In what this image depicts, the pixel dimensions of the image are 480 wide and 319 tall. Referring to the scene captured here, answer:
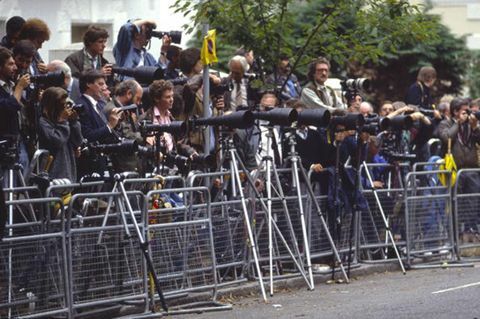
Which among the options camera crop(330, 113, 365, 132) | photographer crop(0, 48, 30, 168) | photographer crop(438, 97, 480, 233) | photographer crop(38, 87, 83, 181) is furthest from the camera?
photographer crop(438, 97, 480, 233)

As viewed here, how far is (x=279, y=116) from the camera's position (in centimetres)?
1518

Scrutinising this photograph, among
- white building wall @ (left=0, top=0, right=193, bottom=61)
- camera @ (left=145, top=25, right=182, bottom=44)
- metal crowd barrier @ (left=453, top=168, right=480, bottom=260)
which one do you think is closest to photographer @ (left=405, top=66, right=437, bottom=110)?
metal crowd barrier @ (left=453, top=168, right=480, bottom=260)

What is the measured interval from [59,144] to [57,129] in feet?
0.52

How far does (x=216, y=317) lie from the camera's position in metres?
13.6

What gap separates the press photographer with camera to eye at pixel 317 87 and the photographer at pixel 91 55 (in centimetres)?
300

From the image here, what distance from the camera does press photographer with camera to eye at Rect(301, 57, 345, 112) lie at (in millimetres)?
18125

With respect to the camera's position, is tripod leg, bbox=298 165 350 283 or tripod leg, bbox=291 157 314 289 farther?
tripod leg, bbox=298 165 350 283

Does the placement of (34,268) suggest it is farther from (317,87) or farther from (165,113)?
(317,87)

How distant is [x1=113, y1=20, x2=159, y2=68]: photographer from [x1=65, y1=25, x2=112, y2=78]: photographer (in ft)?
2.24

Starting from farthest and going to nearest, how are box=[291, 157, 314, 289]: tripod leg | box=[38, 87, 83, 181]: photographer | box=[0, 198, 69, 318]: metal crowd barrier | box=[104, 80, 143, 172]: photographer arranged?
box=[291, 157, 314, 289]: tripod leg → box=[104, 80, 143, 172]: photographer → box=[38, 87, 83, 181]: photographer → box=[0, 198, 69, 318]: metal crowd barrier

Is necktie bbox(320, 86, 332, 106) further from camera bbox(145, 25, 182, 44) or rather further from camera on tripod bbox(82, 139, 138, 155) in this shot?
camera on tripod bbox(82, 139, 138, 155)

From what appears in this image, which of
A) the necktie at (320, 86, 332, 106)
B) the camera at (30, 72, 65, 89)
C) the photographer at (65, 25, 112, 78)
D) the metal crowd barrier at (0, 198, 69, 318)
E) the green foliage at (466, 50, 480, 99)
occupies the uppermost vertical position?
the green foliage at (466, 50, 480, 99)

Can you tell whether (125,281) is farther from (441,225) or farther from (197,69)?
(441,225)

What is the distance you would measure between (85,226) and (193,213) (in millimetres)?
1543
